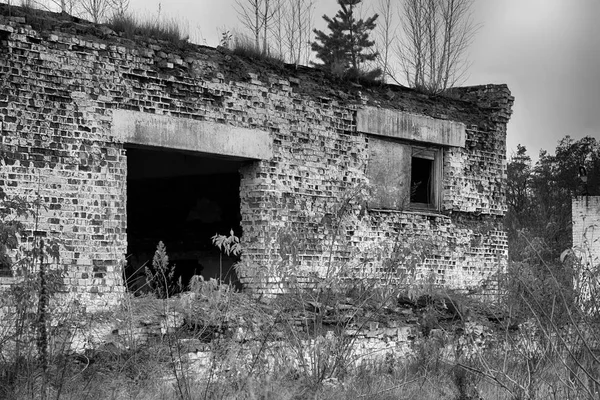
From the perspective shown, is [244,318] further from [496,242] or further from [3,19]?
[496,242]

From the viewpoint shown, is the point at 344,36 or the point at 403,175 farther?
the point at 344,36

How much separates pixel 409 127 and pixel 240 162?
2.91 meters

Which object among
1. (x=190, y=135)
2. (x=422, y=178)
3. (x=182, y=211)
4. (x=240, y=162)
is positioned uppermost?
(x=190, y=135)

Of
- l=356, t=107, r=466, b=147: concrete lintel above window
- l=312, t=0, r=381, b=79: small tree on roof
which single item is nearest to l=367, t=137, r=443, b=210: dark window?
l=356, t=107, r=466, b=147: concrete lintel above window

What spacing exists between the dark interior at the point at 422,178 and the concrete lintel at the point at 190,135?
325cm

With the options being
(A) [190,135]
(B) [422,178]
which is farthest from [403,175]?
(A) [190,135]

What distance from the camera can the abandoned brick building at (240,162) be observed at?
9.90 metres

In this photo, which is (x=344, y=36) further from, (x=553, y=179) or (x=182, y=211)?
(x=182, y=211)

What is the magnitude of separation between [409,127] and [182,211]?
454cm

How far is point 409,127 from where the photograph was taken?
13664mm

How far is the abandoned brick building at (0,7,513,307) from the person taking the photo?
9898 millimetres

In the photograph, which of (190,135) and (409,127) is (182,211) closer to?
(409,127)

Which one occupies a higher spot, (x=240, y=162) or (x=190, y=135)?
(x=190, y=135)

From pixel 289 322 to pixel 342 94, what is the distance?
5229 mm
